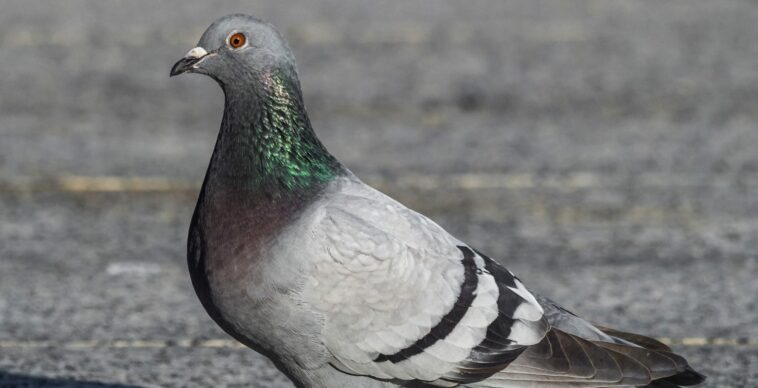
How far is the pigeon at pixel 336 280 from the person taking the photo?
415cm

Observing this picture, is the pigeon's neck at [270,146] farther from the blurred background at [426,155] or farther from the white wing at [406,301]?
the blurred background at [426,155]

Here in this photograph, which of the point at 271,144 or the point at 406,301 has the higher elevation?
the point at 271,144

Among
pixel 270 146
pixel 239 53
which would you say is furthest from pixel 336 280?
pixel 239 53

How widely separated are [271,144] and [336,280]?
1.75 ft

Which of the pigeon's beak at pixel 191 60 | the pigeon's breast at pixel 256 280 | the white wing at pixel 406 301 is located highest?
the pigeon's beak at pixel 191 60

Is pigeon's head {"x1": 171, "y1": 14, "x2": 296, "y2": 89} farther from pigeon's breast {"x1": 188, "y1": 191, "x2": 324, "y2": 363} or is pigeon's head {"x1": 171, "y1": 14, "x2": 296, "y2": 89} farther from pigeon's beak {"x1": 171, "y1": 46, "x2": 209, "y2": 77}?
pigeon's breast {"x1": 188, "y1": 191, "x2": 324, "y2": 363}

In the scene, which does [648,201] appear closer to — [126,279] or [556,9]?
[126,279]

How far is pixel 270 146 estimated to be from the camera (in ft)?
14.5

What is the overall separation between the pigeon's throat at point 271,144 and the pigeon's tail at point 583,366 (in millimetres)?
848

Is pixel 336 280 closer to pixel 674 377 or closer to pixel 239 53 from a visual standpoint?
pixel 239 53

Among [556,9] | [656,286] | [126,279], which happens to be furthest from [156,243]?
[556,9]

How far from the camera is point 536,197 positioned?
7762 mm

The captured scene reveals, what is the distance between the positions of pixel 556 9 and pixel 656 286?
7.18m

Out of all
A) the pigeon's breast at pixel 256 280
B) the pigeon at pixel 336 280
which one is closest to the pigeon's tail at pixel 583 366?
the pigeon at pixel 336 280
